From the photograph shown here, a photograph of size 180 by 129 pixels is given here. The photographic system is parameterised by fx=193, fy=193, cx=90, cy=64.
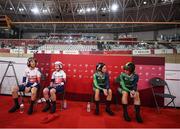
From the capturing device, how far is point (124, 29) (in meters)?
22.0

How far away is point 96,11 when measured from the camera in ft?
68.6

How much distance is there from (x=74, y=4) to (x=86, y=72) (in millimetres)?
16095

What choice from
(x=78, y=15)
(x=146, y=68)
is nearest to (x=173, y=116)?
(x=146, y=68)

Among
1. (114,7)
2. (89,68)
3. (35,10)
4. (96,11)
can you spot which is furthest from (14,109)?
(35,10)

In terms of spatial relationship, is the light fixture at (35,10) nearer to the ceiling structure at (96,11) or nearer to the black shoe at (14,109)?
the ceiling structure at (96,11)

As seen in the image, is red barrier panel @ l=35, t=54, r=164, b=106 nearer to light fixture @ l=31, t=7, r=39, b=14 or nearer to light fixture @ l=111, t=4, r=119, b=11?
light fixture @ l=111, t=4, r=119, b=11

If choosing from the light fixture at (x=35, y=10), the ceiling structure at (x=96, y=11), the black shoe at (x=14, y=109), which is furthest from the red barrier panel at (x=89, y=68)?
the light fixture at (x=35, y=10)

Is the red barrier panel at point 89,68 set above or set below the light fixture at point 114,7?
below

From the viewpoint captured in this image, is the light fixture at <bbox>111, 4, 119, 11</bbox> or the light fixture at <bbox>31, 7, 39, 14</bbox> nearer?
the light fixture at <bbox>111, 4, 119, 11</bbox>

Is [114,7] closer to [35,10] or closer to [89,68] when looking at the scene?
[35,10]

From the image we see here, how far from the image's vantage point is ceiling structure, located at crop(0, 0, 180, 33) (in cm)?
1880

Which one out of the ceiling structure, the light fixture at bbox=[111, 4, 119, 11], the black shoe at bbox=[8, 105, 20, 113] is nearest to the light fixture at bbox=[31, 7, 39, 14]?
the ceiling structure

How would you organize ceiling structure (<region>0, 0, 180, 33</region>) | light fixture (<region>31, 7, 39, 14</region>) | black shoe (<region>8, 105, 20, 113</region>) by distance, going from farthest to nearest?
light fixture (<region>31, 7, 39, 14</region>) < ceiling structure (<region>0, 0, 180, 33</region>) < black shoe (<region>8, 105, 20, 113</region>)

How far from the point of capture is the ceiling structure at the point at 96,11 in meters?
18.8
